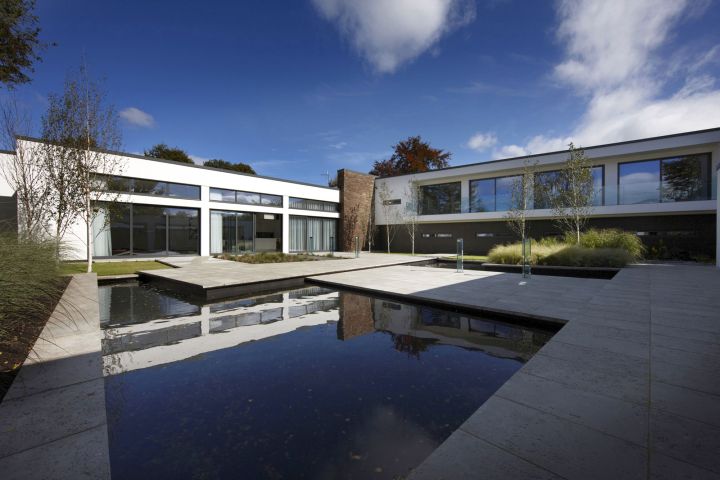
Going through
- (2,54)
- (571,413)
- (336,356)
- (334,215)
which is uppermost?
(2,54)

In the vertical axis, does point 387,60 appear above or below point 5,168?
above

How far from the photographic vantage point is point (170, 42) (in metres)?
9.98

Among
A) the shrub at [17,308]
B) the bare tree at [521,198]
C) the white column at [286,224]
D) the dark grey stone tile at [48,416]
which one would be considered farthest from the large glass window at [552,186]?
the shrub at [17,308]

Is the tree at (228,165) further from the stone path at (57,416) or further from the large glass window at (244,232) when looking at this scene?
the stone path at (57,416)

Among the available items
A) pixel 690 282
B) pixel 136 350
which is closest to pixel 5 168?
pixel 136 350

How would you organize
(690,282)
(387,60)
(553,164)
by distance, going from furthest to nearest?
(553,164) → (387,60) → (690,282)

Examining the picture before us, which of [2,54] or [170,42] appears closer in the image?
[2,54]

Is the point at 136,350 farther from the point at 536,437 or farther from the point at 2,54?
the point at 2,54

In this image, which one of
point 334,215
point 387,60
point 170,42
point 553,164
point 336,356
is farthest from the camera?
point 334,215

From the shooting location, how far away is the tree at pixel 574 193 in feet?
47.4

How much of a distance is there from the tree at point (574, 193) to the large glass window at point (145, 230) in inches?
709

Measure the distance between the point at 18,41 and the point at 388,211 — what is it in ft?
64.0

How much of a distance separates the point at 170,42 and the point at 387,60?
7.18m

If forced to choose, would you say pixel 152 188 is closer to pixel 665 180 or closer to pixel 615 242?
pixel 615 242
